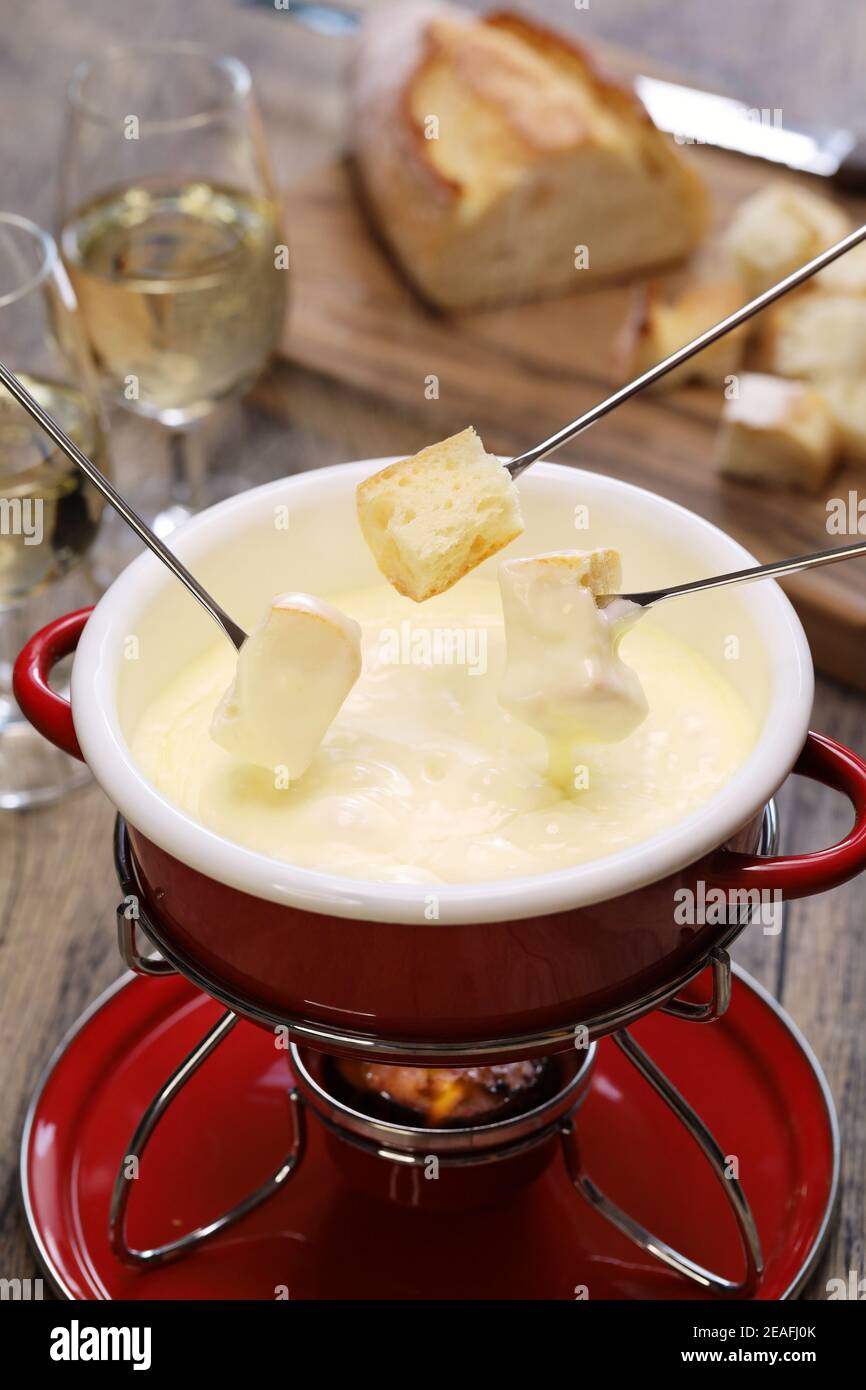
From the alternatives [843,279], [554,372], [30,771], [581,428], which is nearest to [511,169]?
[554,372]

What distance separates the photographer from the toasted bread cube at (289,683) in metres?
1.00

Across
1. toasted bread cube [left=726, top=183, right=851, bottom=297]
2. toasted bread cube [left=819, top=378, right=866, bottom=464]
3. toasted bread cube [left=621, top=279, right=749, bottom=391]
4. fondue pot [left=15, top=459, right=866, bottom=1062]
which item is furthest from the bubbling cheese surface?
toasted bread cube [left=726, top=183, right=851, bottom=297]

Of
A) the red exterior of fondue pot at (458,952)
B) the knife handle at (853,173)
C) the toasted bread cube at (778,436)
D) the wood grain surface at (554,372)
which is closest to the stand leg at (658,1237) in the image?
the red exterior of fondue pot at (458,952)

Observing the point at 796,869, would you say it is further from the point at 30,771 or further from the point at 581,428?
the point at 30,771

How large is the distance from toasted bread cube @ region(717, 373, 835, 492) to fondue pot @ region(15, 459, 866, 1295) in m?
0.70

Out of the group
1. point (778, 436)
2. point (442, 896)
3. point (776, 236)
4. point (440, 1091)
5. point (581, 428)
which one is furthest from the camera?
point (776, 236)

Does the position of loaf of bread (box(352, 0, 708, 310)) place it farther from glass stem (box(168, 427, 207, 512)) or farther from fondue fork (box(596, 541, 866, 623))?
fondue fork (box(596, 541, 866, 623))

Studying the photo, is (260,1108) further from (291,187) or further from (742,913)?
(291,187)

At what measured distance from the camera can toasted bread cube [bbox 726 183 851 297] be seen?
209cm

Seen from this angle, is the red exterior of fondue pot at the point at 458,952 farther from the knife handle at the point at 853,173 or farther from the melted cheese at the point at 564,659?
the knife handle at the point at 853,173

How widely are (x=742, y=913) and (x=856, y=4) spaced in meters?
2.30

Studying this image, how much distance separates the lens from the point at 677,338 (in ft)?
6.77

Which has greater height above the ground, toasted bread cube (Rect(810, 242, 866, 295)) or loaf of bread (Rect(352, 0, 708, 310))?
loaf of bread (Rect(352, 0, 708, 310))

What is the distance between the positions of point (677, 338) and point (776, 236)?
0.19 metres
